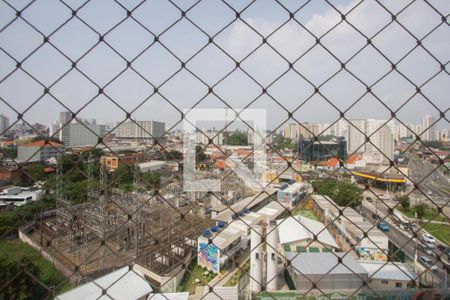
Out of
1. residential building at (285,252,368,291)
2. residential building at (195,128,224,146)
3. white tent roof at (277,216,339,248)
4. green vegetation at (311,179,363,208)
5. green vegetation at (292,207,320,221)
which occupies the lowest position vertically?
green vegetation at (292,207,320,221)

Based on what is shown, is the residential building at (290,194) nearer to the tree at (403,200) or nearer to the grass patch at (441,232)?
the tree at (403,200)

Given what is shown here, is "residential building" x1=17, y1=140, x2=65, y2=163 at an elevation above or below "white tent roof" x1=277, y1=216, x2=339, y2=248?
above

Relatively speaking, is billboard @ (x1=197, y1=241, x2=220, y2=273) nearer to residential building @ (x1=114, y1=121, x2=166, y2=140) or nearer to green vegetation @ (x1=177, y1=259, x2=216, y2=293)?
green vegetation @ (x1=177, y1=259, x2=216, y2=293)

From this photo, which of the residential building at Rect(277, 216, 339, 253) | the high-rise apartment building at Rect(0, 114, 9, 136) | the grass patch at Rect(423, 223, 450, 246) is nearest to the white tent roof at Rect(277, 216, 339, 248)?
the residential building at Rect(277, 216, 339, 253)

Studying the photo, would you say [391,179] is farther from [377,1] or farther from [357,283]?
[377,1]

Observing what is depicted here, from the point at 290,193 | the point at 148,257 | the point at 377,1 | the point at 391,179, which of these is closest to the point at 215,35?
the point at 377,1

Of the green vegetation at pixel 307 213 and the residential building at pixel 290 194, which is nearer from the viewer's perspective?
the green vegetation at pixel 307 213

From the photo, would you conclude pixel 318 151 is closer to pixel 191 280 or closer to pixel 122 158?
pixel 122 158

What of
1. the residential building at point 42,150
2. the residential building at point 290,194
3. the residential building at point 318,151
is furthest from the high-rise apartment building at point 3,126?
the residential building at point 290,194

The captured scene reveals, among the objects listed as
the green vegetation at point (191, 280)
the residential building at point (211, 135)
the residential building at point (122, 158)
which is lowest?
the green vegetation at point (191, 280)
